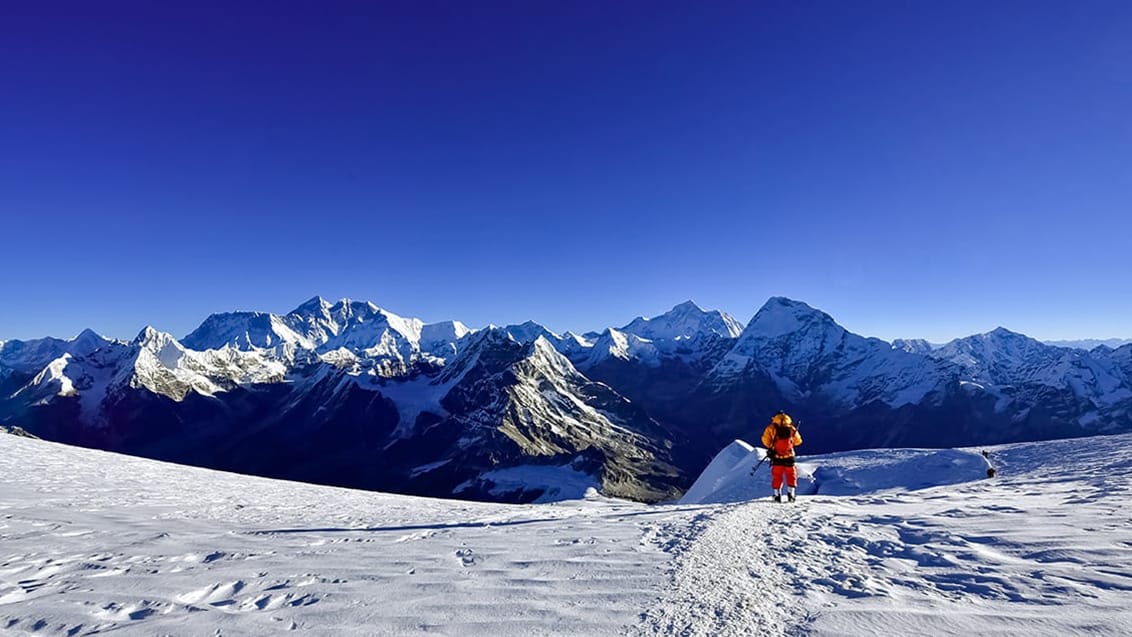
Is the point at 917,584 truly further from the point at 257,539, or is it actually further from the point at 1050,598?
the point at 257,539

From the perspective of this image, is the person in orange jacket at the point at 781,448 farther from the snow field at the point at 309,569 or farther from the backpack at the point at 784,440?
the snow field at the point at 309,569

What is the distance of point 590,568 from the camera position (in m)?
9.48

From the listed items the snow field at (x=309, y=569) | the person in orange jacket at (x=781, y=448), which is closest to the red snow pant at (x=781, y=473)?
the person in orange jacket at (x=781, y=448)

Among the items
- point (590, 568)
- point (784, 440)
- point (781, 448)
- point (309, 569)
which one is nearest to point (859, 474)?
point (784, 440)

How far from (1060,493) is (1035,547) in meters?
9.10

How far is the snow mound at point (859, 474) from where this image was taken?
26.0m

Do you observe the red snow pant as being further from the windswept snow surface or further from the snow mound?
the snow mound

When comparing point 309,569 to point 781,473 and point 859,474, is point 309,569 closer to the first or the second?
point 781,473

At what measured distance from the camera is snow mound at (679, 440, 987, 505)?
2599cm

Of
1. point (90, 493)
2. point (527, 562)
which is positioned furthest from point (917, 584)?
point (90, 493)

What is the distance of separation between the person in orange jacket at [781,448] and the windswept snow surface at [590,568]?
57.7 inches

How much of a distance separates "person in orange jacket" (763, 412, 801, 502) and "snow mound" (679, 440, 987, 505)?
481cm

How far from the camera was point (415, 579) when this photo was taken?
9258 millimetres

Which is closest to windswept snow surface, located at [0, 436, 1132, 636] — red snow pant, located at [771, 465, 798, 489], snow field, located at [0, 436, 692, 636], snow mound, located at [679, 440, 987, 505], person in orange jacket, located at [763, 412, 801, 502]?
snow field, located at [0, 436, 692, 636]
